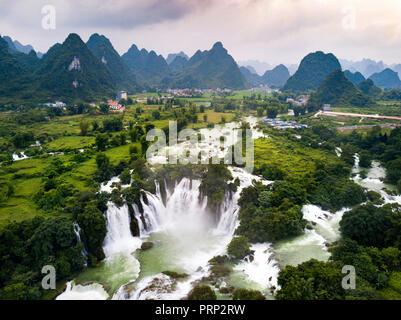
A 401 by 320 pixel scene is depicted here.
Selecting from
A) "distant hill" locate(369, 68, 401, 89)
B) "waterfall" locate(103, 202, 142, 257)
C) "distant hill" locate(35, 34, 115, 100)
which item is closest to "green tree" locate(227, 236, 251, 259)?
"waterfall" locate(103, 202, 142, 257)

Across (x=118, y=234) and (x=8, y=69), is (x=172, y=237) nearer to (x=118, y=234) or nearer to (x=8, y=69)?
(x=118, y=234)

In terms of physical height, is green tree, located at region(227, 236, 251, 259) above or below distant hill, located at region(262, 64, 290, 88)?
below

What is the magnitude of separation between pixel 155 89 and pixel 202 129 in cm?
8672

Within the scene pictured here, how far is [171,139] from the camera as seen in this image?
37.8 m

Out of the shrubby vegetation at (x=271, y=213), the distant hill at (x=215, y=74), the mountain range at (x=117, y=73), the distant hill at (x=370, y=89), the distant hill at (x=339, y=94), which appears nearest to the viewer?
the shrubby vegetation at (x=271, y=213)

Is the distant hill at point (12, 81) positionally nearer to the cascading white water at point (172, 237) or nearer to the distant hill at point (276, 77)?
the cascading white water at point (172, 237)

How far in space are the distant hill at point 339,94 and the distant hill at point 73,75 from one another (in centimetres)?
7255

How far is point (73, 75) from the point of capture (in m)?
81.3

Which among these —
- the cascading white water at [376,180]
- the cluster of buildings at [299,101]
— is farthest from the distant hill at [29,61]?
the cascading white water at [376,180]

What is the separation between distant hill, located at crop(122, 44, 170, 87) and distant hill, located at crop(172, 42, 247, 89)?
2467 centimetres

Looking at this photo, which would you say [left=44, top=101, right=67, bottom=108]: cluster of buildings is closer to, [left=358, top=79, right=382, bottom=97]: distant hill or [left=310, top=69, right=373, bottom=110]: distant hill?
[left=310, top=69, right=373, bottom=110]: distant hill

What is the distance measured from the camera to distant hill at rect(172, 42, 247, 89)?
13012cm

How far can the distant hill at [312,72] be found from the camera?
390 ft
